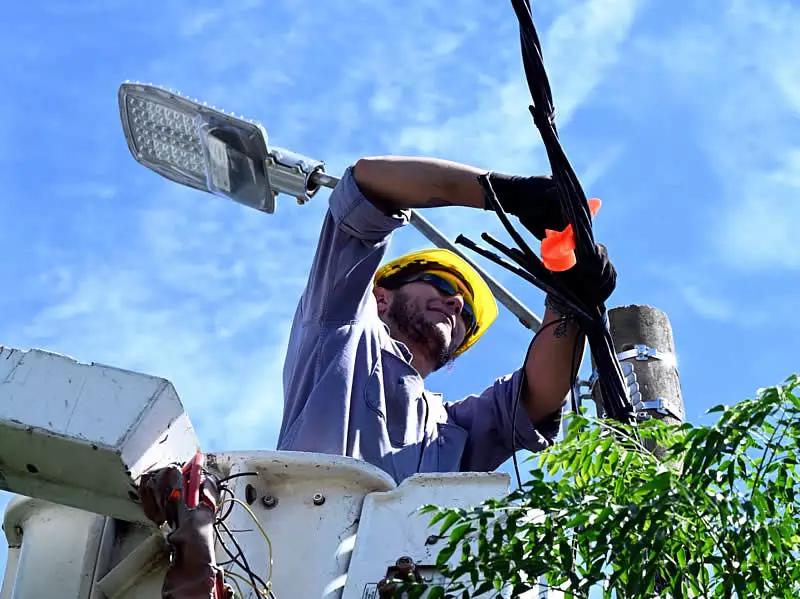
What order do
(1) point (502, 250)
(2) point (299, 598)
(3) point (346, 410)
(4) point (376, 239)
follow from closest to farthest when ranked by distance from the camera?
(2) point (299, 598) → (1) point (502, 250) → (3) point (346, 410) → (4) point (376, 239)

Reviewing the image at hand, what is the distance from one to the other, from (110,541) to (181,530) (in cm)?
53

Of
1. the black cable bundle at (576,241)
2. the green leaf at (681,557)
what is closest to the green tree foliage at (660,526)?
the green leaf at (681,557)

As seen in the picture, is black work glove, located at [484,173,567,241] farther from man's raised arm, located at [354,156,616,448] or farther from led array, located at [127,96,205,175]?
led array, located at [127,96,205,175]

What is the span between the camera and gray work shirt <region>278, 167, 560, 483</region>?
15.2 ft

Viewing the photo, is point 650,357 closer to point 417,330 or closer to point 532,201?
point 417,330

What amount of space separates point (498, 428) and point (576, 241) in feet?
4.28

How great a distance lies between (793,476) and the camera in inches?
132

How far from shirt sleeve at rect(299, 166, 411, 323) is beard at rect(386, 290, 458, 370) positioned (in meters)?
0.62

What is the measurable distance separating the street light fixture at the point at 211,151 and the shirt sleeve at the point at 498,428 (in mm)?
1076

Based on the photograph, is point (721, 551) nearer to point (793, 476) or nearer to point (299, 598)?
point (793, 476)

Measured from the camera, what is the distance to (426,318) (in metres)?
5.73

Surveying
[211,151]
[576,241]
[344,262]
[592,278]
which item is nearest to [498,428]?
[344,262]

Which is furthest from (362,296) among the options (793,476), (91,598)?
(793,476)

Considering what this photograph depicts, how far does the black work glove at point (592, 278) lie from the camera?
425cm
